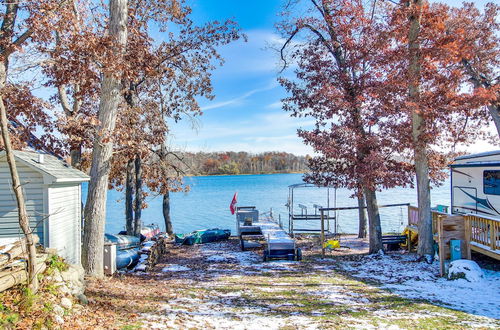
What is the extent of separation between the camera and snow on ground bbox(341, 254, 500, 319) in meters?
6.95

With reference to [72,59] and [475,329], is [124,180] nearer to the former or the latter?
[72,59]

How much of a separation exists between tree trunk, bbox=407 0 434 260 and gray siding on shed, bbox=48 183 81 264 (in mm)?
10483

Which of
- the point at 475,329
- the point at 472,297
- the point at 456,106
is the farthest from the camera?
the point at 456,106

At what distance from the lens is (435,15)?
1070 cm

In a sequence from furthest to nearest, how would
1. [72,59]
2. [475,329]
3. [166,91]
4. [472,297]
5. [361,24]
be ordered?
[166,91]
[361,24]
[72,59]
[472,297]
[475,329]

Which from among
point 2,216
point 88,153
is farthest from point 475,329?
point 88,153

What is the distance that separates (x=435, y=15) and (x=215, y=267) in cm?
1071

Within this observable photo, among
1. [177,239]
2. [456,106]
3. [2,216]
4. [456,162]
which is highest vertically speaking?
[456,106]

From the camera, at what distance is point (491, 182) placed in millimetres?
10758

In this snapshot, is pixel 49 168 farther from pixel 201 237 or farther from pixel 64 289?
pixel 201 237

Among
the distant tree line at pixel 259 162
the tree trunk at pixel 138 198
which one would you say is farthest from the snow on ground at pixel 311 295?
the distant tree line at pixel 259 162

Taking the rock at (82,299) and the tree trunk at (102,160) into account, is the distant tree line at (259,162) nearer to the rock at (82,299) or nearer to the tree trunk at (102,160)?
the tree trunk at (102,160)

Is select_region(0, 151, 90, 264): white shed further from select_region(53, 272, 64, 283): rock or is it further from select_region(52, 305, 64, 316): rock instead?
select_region(52, 305, 64, 316): rock

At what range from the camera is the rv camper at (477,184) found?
10625 millimetres
